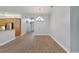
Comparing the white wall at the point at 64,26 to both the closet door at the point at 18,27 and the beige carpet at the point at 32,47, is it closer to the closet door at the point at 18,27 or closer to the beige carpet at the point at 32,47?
the beige carpet at the point at 32,47

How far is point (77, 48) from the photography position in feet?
17.4

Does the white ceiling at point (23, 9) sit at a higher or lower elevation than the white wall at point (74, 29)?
higher

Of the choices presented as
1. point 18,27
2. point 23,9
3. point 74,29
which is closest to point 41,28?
point 18,27

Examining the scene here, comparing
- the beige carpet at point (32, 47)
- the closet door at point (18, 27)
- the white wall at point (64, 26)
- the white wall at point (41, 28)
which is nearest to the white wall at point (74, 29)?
the white wall at point (64, 26)

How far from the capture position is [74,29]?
526cm

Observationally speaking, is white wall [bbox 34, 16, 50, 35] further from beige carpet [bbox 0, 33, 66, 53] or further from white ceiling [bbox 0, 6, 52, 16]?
beige carpet [bbox 0, 33, 66, 53]

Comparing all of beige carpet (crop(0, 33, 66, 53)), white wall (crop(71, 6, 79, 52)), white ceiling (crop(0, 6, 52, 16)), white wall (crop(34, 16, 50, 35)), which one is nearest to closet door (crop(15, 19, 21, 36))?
white wall (crop(34, 16, 50, 35))

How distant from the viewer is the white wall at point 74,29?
5.16m

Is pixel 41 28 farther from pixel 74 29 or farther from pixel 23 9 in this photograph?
pixel 74 29

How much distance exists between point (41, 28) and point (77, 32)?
36.0 feet

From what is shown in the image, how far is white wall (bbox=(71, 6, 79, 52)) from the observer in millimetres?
5156
